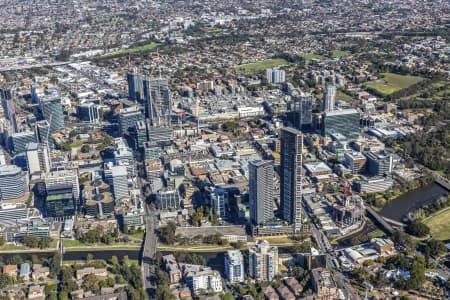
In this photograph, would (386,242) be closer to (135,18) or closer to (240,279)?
(240,279)

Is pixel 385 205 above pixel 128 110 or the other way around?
the other way around

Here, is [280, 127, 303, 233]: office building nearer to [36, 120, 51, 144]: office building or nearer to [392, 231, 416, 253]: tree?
[392, 231, 416, 253]: tree

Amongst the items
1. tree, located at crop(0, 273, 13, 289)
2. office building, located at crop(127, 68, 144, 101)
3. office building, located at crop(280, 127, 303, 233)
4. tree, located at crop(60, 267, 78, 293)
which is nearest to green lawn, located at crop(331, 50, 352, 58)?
office building, located at crop(127, 68, 144, 101)

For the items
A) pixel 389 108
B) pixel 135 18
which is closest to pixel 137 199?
pixel 389 108

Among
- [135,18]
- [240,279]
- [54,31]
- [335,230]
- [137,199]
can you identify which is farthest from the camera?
[135,18]

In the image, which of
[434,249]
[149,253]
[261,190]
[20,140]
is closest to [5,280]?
[149,253]
